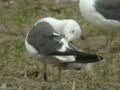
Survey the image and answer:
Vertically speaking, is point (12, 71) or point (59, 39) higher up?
point (59, 39)

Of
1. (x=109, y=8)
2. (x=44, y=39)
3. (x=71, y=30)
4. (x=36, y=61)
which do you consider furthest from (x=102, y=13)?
(x=44, y=39)

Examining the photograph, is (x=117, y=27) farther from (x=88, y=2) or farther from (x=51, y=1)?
(x=51, y=1)

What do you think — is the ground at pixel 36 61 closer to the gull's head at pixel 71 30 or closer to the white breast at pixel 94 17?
the white breast at pixel 94 17

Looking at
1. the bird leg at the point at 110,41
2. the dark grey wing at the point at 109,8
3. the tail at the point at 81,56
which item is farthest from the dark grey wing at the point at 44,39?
the bird leg at the point at 110,41

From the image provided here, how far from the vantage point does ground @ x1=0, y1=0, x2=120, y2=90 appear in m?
6.32

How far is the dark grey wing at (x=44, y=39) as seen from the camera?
6.33 meters

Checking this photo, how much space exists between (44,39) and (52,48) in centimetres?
26

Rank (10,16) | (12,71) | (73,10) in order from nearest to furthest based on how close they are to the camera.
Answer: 1. (12,71)
2. (10,16)
3. (73,10)

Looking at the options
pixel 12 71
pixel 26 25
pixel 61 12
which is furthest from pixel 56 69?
pixel 61 12

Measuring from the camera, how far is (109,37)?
9352 mm

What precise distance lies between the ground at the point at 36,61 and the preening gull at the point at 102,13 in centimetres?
44

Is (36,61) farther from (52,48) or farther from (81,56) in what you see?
(81,56)

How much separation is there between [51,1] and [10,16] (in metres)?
1.68

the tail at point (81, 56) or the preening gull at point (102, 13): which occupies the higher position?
the preening gull at point (102, 13)
